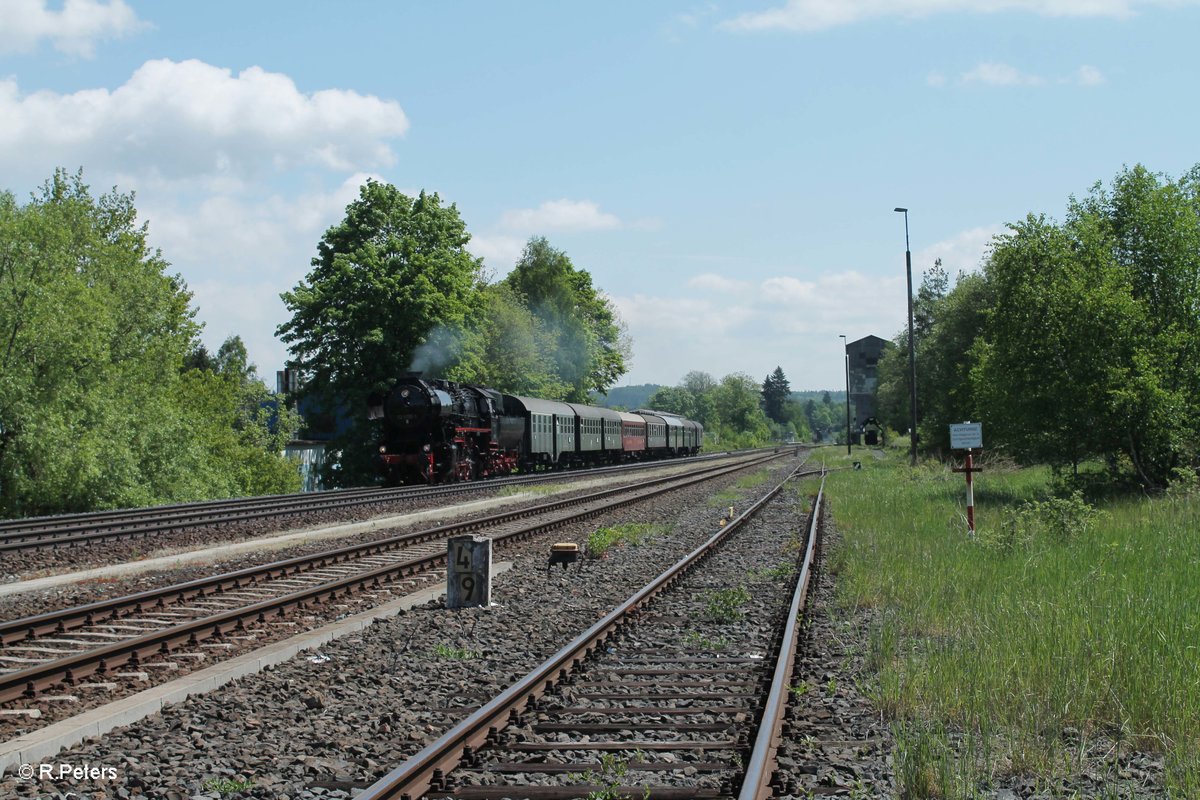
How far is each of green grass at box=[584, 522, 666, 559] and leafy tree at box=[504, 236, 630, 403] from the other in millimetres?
50943

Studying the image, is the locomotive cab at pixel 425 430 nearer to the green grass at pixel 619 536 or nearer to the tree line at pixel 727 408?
the green grass at pixel 619 536

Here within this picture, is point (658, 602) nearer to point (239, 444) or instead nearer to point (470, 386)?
point (470, 386)

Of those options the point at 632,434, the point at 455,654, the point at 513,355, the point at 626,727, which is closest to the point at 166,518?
the point at 455,654

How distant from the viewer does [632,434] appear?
61.9 meters

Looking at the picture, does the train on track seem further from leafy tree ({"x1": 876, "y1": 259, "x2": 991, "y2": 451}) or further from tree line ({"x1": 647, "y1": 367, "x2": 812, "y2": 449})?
tree line ({"x1": 647, "y1": 367, "x2": 812, "y2": 449})

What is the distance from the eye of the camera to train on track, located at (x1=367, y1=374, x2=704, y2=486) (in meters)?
33.6

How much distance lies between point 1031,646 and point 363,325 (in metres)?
38.4

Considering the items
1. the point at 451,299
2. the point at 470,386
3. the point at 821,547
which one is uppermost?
the point at 451,299

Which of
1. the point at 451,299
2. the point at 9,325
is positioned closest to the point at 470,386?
the point at 451,299

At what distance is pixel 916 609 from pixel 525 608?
407cm

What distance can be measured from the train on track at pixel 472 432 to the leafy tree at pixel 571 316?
748 inches

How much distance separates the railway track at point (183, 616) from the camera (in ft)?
26.7

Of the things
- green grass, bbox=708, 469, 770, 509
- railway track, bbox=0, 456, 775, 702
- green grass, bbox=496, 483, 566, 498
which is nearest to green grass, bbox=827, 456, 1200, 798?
railway track, bbox=0, 456, 775, 702

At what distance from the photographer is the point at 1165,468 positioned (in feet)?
74.1
